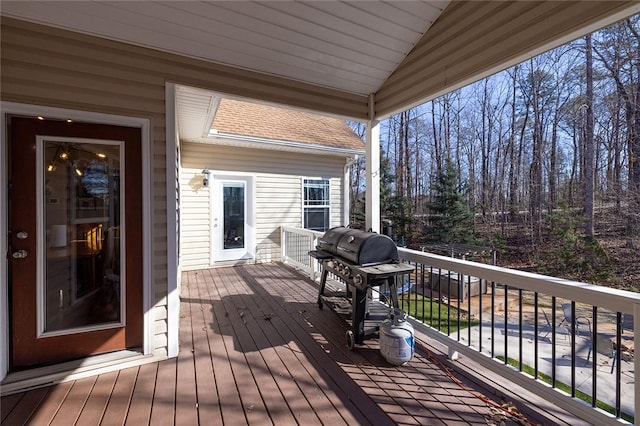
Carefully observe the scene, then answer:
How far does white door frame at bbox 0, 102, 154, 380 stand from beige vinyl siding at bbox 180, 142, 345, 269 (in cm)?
346

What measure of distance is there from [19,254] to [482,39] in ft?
13.1

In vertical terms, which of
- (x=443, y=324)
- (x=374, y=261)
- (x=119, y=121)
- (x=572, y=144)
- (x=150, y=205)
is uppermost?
(x=572, y=144)

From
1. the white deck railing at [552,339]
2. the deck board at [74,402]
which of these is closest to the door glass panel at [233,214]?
the white deck railing at [552,339]

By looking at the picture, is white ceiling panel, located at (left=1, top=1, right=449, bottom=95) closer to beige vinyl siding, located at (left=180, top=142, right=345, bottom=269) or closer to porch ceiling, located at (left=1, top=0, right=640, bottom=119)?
porch ceiling, located at (left=1, top=0, right=640, bottom=119)

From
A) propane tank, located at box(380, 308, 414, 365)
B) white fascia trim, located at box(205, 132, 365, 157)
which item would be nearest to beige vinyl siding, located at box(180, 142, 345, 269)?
white fascia trim, located at box(205, 132, 365, 157)

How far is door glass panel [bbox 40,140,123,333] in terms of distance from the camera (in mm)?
2297

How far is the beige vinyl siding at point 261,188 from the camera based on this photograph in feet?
19.1

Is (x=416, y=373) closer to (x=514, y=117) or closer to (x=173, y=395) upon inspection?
(x=173, y=395)

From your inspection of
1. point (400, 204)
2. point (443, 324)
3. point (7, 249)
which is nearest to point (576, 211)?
point (400, 204)

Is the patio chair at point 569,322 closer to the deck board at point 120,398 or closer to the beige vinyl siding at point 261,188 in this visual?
the beige vinyl siding at point 261,188

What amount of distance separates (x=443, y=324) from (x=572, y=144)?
9.00 meters

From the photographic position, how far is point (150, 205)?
8.27 ft

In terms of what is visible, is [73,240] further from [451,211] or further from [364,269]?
[451,211]

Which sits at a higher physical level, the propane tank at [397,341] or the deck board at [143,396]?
the propane tank at [397,341]
